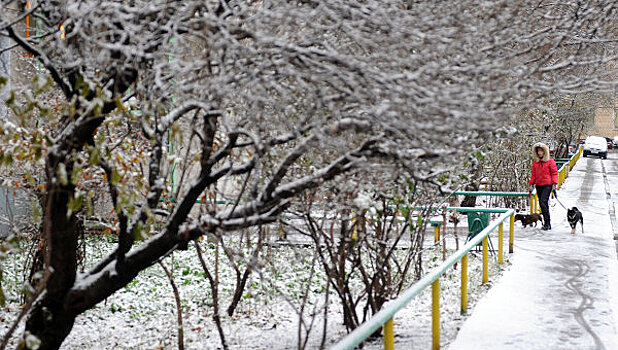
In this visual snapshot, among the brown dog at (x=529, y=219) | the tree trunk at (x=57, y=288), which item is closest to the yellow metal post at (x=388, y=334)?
the tree trunk at (x=57, y=288)

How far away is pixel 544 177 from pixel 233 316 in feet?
24.7

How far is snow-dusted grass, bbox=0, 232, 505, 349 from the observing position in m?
7.40

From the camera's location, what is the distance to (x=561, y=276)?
9172 millimetres

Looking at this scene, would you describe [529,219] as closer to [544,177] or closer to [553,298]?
[544,177]

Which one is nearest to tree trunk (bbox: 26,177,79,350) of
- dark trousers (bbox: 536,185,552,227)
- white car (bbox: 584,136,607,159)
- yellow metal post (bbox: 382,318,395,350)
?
yellow metal post (bbox: 382,318,395,350)

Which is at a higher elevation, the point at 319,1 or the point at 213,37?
the point at 319,1

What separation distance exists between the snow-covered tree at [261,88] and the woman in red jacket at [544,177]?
30.3ft

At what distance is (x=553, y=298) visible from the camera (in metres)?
7.93

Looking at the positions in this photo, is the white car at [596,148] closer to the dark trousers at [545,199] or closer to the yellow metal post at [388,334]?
the dark trousers at [545,199]

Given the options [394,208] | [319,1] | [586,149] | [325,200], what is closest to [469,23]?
[319,1]

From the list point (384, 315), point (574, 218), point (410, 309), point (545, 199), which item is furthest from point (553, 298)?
point (545, 199)

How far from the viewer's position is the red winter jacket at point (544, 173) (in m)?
13.4

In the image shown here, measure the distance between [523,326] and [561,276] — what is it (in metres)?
2.73

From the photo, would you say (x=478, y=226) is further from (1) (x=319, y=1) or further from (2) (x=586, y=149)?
(2) (x=586, y=149)
